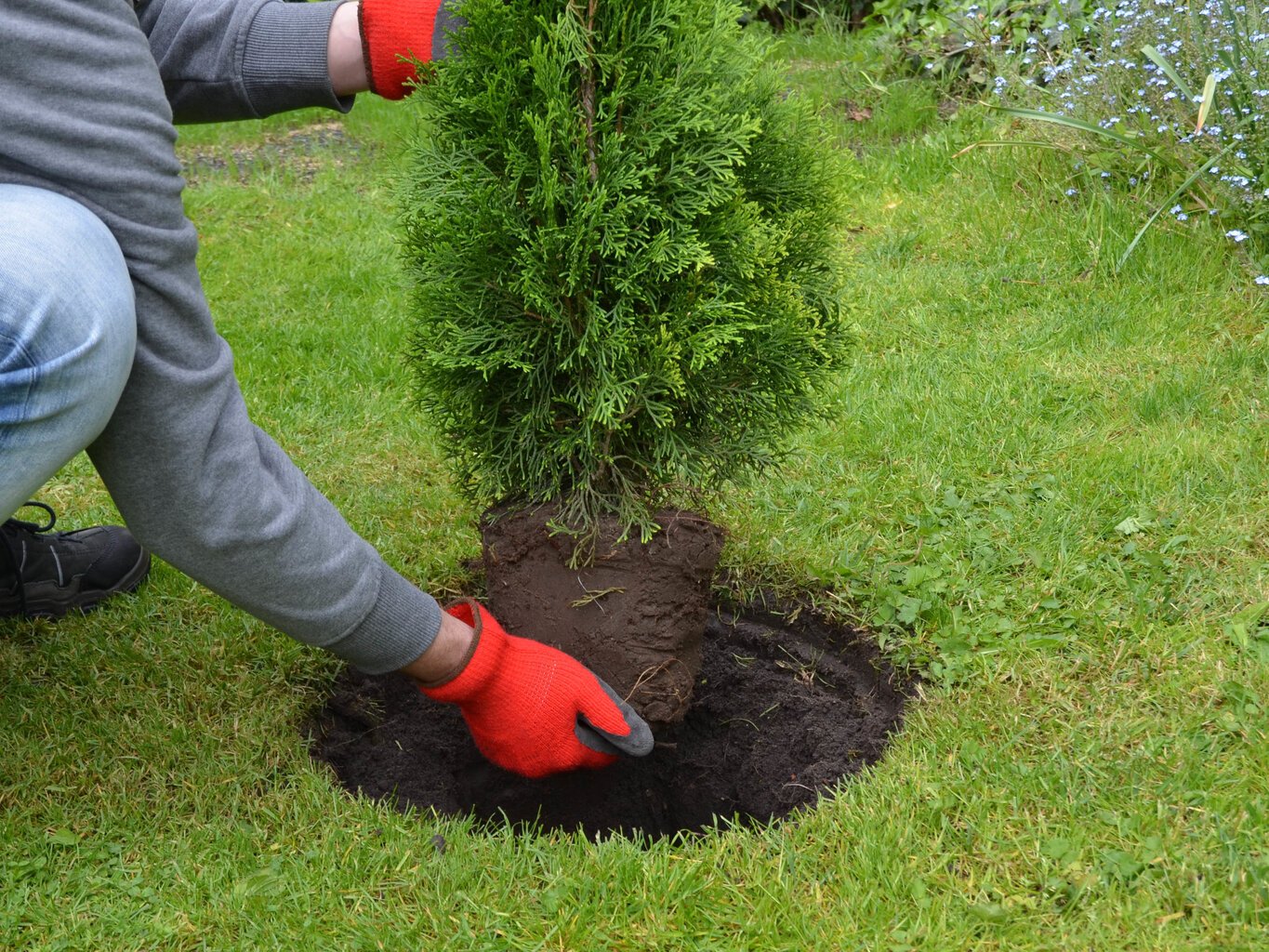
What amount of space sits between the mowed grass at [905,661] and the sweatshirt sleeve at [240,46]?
32 cm

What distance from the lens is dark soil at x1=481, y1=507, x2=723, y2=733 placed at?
8.52 feet

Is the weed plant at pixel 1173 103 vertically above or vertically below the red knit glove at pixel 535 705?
above

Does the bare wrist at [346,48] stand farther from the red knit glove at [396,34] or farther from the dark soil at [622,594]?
the dark soil at [622,594]

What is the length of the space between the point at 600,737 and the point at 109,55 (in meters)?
1.58

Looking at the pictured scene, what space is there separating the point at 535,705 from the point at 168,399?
940 millimetres

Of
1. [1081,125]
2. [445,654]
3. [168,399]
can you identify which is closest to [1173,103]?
[1081,125]

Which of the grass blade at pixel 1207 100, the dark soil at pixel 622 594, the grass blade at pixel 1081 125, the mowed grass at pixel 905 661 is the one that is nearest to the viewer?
the mowed grass at pixel 905 661

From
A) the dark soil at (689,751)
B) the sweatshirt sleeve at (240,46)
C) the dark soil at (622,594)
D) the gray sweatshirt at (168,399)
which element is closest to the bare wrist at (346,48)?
the sweatshirt sleeve at (240,46)

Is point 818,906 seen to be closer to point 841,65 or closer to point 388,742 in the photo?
point 388,742

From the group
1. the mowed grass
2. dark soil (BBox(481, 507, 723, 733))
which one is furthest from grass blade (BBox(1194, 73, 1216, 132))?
dark soil (BBox(481, 507, 723, 733))

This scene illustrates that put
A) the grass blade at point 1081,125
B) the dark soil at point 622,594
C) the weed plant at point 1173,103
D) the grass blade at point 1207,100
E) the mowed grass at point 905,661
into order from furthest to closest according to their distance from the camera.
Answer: the weed plant at point 1173,103 < the grass blade at point 1081,125 < the grass blade at point 1207,100 < the dark soil at point 622,594 < the mowed grass at point 905,661

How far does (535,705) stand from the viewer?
2.48 metres

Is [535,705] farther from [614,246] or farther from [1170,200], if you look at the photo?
[1170,200]

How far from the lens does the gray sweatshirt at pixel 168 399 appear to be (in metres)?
1.92
